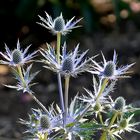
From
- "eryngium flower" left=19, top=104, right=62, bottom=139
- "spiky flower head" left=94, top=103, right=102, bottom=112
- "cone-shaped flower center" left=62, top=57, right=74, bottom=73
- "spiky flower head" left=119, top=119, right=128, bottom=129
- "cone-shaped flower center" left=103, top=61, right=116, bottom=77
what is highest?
"cone-shaped flower center" left=62, top=57, right=74, bottom=73

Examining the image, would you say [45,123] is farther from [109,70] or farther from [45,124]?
[109,70]

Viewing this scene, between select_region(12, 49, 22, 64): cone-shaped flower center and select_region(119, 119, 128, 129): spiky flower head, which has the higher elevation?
select_region(12, 49, 22, 64): cone-shaped flower center

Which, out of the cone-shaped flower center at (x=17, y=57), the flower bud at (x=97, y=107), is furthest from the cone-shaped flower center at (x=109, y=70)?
the cone-shaped flower center at (x=17, y=57)

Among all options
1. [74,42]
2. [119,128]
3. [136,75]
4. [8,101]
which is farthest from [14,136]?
[119,128]

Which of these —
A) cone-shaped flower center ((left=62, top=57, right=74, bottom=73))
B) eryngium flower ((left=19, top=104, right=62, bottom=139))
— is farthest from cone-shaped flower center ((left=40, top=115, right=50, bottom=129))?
cone-shaped flower center ((left=62, top=57, right=74, bottom=73))

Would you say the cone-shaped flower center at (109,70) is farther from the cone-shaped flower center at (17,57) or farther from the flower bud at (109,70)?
the cone-shaped flower center at (17,57)

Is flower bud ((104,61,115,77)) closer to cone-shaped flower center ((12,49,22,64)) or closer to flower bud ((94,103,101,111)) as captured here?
flower bud ((94,103,101,111))

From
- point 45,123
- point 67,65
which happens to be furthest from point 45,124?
point 67,65

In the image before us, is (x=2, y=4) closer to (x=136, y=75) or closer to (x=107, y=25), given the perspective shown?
(x=107, y=25)
